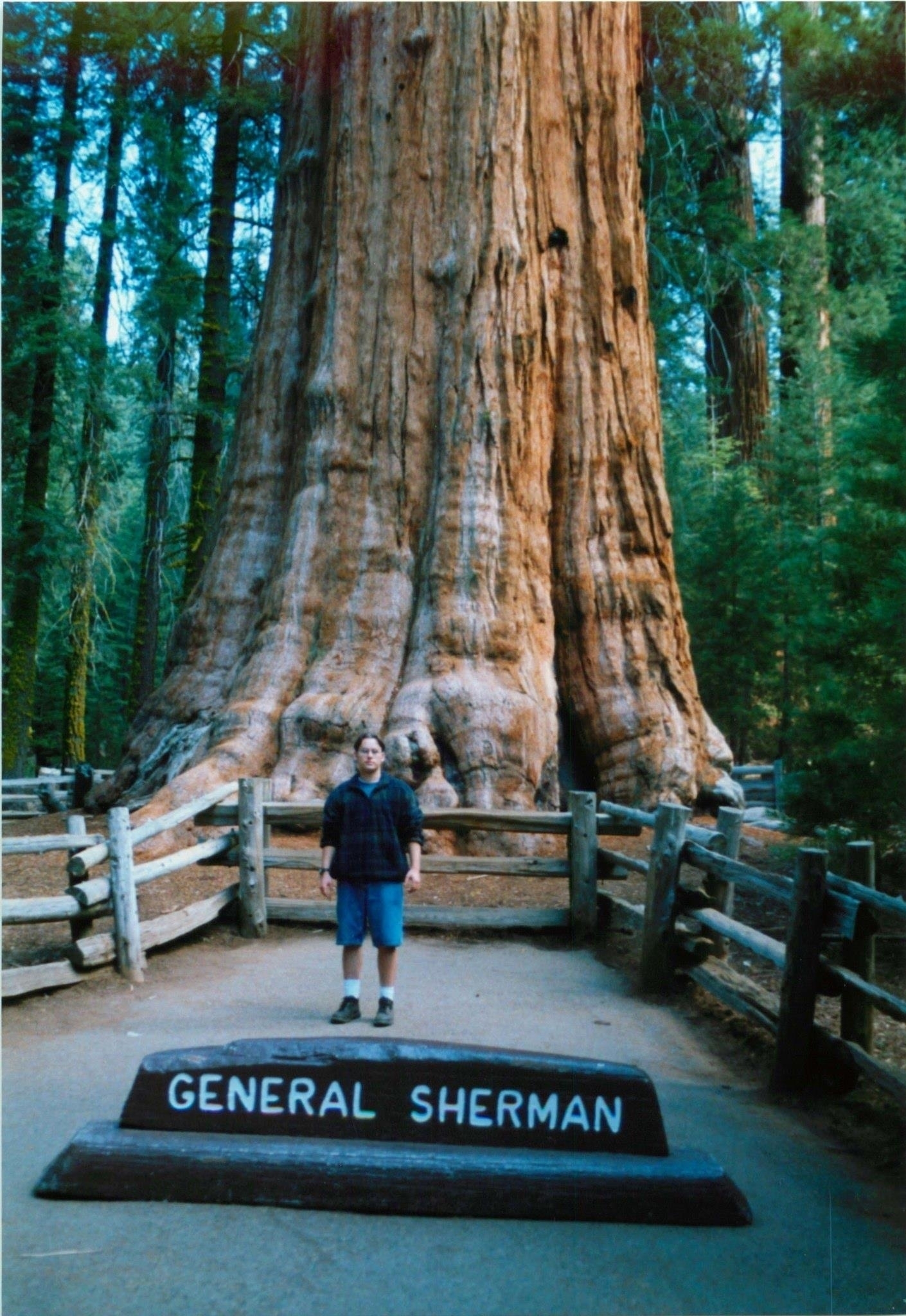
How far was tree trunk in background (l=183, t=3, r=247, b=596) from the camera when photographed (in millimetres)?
13859

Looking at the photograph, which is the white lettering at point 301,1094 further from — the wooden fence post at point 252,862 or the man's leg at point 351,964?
the wooden fence post at point 252,862

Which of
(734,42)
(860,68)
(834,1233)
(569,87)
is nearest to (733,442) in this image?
(734,42)

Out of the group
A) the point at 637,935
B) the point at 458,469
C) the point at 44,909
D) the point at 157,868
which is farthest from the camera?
the point at 458,469

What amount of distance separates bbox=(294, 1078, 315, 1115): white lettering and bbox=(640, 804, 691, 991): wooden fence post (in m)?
3.60

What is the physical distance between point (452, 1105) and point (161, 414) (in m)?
14.1

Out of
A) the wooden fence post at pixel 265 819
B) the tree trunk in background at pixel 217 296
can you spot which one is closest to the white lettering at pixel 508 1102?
the wooden fence post at pixel 265 819

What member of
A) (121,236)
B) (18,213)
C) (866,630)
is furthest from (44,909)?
(121,236)

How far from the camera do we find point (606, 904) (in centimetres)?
756

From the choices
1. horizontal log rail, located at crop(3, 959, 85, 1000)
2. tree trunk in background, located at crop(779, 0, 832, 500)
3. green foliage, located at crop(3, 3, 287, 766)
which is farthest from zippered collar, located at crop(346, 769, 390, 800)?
green foliage, located at crop(3, 3, 287, 766)

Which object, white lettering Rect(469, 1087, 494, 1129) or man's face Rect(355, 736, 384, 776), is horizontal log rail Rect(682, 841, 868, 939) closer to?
man's face Rect(355, 736, 384, 776)

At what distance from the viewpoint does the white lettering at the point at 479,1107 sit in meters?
2.82

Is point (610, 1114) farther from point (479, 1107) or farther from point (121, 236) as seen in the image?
point (121, 236)

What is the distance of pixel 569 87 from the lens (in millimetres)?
10625

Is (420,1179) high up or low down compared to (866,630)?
down
